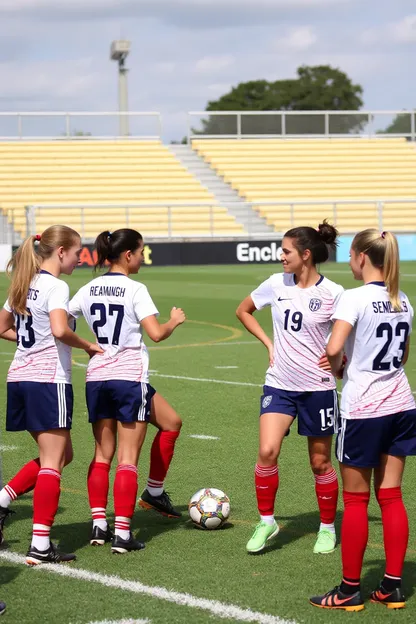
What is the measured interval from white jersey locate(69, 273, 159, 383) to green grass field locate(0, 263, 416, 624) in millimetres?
1004

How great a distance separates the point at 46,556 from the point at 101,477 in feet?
2.17

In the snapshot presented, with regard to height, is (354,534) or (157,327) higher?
(157,327)

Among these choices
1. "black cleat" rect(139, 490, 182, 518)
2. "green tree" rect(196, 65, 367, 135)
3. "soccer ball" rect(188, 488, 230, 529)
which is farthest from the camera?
"green tree" rect(196, 65, 367, 135)

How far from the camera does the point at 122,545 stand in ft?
19.4

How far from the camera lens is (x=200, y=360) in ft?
47.3

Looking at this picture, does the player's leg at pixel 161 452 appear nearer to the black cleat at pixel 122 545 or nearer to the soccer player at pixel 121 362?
the soccer player at pixel 121 362

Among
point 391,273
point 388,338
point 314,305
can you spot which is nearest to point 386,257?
point 391,273

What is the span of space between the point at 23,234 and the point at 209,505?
29192mm

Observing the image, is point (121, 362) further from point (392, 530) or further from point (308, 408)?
point (392, 530)

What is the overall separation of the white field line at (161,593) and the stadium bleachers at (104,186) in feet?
97.3

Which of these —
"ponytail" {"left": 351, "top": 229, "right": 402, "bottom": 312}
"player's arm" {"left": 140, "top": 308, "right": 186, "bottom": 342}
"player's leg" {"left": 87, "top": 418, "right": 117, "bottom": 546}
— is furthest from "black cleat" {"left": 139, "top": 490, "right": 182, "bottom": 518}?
"ponytail" {"left": 351, "top": 229, "right": 402, "bottom": 312}

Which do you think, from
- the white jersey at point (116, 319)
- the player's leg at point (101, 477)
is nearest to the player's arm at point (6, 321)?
the white jersey at point (116, 319)

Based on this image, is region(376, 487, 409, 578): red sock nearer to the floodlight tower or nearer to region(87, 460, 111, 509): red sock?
region(87, 460, 111, 509): red sock

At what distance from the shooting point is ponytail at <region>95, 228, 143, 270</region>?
6.06 m
